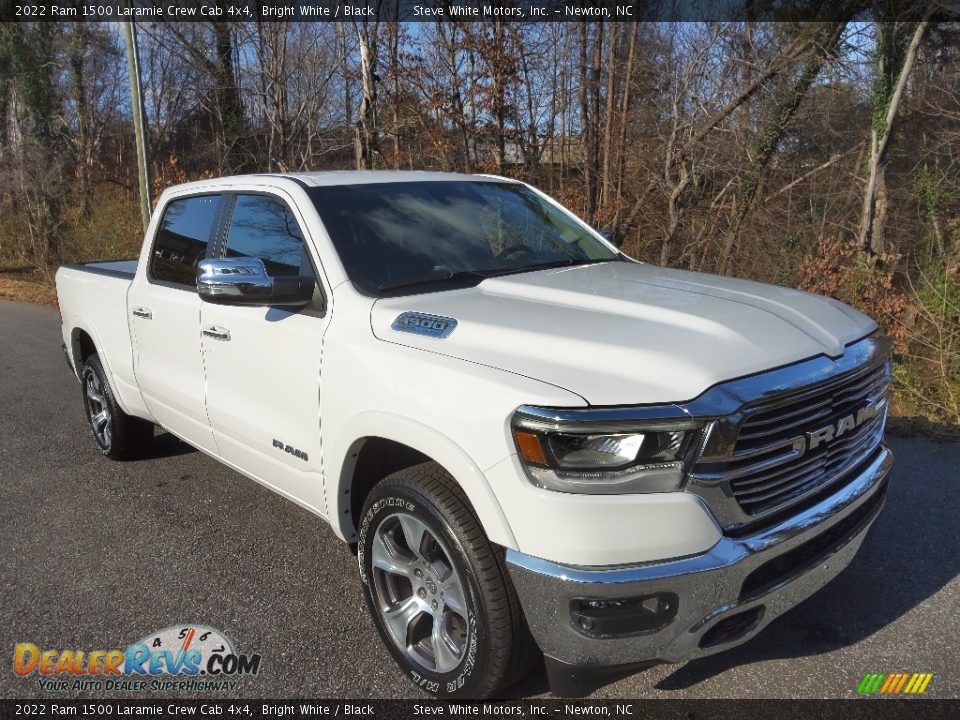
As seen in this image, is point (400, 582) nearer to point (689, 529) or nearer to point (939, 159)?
point (689, 529)

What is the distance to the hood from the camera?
231cm

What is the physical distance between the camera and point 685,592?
2.25 m

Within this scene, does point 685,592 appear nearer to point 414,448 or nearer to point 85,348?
point 414,448

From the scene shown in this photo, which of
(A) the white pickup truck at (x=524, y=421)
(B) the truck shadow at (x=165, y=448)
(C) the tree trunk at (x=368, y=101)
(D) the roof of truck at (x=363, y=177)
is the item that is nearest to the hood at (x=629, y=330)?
(A) the white pickup truck at (x=524, y=421)

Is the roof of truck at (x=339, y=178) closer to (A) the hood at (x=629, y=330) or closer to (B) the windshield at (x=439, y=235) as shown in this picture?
(B) the windshield at (x=439, y=235)

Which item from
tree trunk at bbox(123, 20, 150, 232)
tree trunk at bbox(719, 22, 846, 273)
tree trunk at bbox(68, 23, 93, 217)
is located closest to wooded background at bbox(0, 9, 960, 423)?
tree trunk at bbox(719, 22, 846, 273)

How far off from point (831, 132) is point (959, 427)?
6875 millimetres

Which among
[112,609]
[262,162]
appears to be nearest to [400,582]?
[112,609]

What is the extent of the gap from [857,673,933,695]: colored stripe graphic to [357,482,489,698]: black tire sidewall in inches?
56.4

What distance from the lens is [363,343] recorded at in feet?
9.56

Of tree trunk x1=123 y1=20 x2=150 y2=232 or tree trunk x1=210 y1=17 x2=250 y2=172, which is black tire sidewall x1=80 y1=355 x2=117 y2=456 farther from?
tree trunk x1=210 y1=17 x2=250 y2=172

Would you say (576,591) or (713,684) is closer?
(576,591)

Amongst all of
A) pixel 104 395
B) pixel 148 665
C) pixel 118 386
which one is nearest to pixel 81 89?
pixel 104 395

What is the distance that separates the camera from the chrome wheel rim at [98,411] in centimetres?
541
